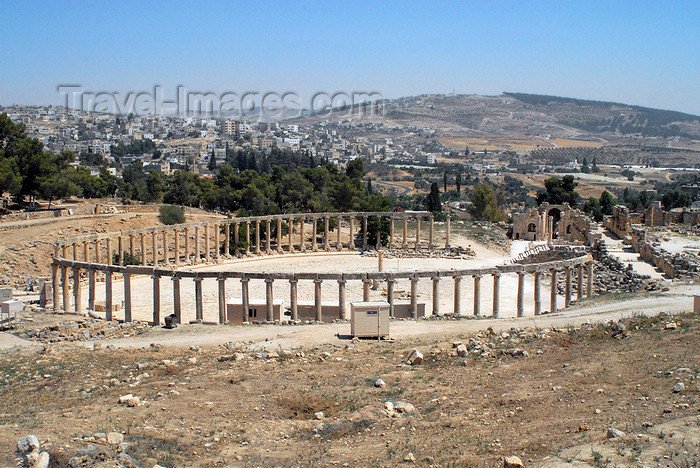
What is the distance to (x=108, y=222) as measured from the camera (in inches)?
2361

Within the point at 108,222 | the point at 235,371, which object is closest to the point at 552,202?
the point at 108,222

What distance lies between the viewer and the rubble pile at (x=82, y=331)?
96.8 feet

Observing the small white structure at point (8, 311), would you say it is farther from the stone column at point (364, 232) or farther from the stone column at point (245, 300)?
the stone column at point (364, 232)

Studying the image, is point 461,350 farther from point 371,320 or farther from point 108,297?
point 108,297

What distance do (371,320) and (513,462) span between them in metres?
14.2

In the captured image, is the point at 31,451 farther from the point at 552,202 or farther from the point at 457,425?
the point at 552,202

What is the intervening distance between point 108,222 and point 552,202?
48.8m

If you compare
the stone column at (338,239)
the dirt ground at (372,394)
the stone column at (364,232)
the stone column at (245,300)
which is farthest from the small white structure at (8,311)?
the stone column at (364,232)

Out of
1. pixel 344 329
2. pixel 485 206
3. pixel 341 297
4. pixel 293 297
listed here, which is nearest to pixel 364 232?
pixel 485 206

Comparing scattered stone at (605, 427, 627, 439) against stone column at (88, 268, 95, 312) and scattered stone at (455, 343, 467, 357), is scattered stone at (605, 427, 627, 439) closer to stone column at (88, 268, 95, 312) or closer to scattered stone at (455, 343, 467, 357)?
scattered stone at (455, 343, 467, 357)

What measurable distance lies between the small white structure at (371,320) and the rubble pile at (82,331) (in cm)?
978

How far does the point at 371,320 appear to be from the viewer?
28094mm

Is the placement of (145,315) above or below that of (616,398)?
below

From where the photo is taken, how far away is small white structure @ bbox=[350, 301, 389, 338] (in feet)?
91.9
